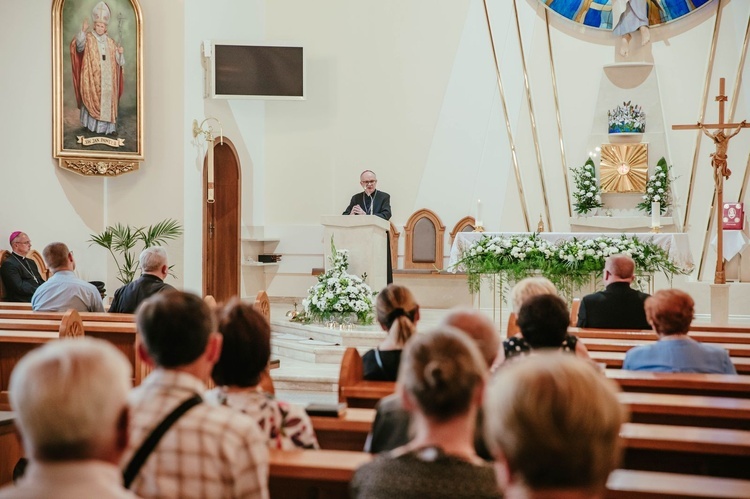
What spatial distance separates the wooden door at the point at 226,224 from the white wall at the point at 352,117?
201 millimetres

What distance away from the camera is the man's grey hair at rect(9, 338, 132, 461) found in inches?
53.6

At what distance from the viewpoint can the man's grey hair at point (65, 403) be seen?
1360 millimetres

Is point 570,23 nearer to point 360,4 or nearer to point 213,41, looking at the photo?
point 360,4

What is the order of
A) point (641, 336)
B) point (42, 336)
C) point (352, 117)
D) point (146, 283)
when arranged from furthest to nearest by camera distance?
point (352, 117) < point (146, 283) < point (42, 336) < point (641, 336)

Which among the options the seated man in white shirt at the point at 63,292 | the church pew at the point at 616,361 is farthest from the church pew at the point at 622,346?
the seated man in white shirt at the point at 63,292

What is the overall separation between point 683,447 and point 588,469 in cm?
137

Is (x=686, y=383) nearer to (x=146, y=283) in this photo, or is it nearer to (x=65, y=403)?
(x=65, y=403)

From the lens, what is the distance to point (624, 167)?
10875 mm

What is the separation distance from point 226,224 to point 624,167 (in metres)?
5.18

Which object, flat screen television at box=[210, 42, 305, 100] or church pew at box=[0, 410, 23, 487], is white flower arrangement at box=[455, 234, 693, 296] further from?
church pew at box=[0, 410, 23, 487]

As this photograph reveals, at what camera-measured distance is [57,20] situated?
31.6 feet

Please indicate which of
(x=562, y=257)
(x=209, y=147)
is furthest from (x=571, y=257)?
(x=209, y=147)

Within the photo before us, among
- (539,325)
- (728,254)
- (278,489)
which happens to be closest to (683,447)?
(539,325)

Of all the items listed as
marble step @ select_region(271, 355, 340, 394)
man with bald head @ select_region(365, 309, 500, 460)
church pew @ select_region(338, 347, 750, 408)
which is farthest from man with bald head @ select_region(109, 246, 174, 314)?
man with bald head @ select_region(365, 309, 500, 460)
